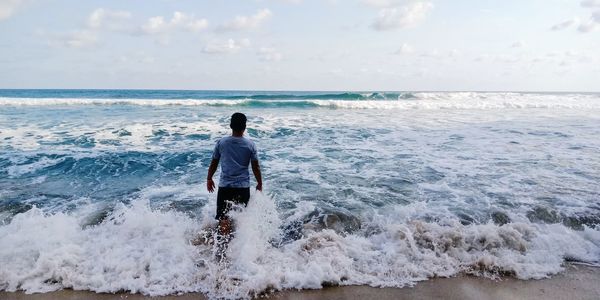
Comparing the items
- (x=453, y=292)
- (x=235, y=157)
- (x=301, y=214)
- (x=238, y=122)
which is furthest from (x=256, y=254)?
(x=453, y=292)

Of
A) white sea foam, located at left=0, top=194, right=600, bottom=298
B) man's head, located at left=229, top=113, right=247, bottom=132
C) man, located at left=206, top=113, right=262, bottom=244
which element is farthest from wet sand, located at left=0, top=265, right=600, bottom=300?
man's head, located at left=229, top=113, right=247, bottom=132

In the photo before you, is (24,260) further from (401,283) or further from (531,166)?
(531,166)

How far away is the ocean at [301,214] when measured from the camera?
159 inches

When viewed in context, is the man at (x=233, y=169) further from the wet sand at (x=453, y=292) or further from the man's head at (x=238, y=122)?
the wet sand at (x=453, y=292)

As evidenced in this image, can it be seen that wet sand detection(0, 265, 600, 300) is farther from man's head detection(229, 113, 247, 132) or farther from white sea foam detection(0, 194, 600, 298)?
man's head detection(229, 113, 247, 132)

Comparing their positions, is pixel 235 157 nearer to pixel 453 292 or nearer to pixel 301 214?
pixel 301 214

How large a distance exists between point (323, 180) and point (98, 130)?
1105 centimetres

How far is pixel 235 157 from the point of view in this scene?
4.63 metres

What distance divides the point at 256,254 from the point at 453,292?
2.12 meters

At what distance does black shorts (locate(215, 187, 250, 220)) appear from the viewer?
4.73 m

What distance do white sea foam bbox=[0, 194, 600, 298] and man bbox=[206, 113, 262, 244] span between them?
0.20 m

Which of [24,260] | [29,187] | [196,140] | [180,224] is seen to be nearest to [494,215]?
[180,224]

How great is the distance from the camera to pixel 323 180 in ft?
26.2

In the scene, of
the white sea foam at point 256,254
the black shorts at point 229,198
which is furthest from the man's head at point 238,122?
the white sea foam at point 256,254
